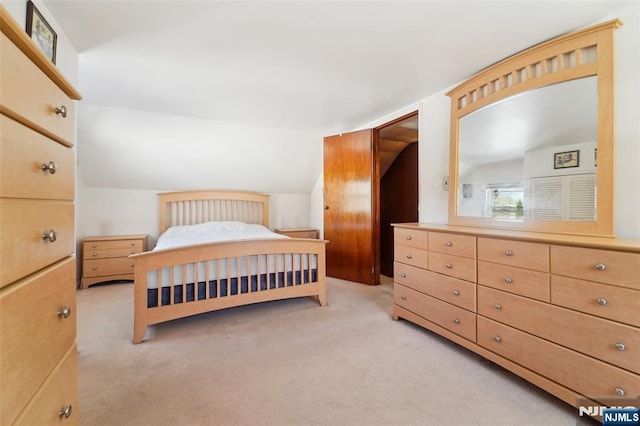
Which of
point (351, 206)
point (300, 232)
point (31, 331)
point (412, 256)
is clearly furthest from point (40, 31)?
point (300, 232)

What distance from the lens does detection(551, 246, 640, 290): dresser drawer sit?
1.19 meters

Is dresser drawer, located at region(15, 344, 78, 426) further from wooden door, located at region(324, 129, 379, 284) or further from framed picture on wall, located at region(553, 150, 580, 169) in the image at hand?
wooden door, located at region(324, 129, 379, 284)

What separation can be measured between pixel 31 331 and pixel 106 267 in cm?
359

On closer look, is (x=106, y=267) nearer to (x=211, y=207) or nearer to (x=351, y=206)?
(x=211, y=207)

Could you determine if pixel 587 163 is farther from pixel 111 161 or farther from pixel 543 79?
pixel 111 161

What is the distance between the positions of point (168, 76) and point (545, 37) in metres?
3.04

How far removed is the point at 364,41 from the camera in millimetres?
1900

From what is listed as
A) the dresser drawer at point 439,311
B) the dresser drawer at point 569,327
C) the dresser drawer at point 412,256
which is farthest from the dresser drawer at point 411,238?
the dresser drawer at point 569,327

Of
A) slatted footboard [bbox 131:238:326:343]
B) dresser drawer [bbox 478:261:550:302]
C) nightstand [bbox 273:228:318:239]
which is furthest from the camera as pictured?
nightstand [bbox 273:228:318:239]

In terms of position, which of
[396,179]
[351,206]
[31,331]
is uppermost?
[396,179]

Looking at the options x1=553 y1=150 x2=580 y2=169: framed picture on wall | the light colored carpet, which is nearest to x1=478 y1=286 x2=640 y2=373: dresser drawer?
the light colored carpet

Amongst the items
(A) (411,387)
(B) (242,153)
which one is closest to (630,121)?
(A) (411,387)

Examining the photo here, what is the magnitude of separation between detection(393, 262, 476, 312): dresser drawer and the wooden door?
48.1 inches

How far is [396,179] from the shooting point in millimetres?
4391
